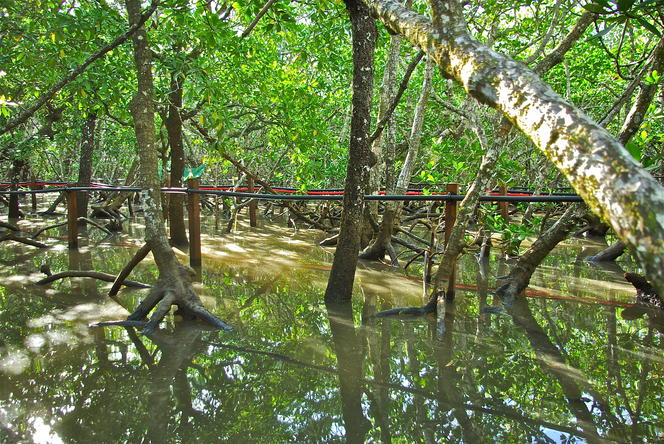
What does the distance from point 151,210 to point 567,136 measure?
3.76 meters

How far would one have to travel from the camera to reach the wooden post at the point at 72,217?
7.25m

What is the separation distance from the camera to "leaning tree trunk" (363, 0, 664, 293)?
99cm

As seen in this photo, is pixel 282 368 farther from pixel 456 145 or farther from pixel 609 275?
pixel 456 145

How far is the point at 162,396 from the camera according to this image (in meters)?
2.81

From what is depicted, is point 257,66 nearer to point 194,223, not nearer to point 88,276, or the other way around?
point 194,223

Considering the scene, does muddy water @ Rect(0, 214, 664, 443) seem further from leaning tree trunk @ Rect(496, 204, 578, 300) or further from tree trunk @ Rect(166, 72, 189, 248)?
tree trunk @ Rect(166, 72, 189, 248)

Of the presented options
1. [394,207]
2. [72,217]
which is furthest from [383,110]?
[72,217]

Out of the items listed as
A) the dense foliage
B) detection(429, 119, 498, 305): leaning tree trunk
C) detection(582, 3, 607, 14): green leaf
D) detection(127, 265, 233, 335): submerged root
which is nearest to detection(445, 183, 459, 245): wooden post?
detection(429, 119, 498, 305): leaning tree trunk

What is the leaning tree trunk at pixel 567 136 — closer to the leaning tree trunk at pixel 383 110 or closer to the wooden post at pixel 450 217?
the wooden post at pixel 450 217

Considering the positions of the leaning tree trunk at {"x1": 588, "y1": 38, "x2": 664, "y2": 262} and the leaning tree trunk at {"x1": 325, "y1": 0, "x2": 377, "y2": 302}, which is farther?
the leaning tree trunk at {"x1": 325, "y1": 0, "x2": 377, "y2": 302}

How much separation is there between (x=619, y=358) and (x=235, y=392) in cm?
252

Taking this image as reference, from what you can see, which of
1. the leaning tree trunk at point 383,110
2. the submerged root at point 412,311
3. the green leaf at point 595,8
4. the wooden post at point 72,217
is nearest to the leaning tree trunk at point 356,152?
the submerged root at point 412,311

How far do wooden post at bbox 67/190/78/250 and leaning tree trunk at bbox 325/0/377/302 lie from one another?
452cm

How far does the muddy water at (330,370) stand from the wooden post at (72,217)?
201 centimetres
